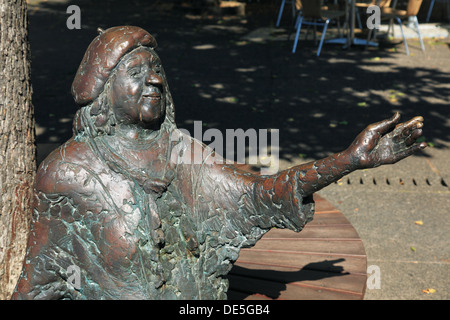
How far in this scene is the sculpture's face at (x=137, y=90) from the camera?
2.54 m

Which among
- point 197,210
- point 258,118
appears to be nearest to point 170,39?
point 258,118

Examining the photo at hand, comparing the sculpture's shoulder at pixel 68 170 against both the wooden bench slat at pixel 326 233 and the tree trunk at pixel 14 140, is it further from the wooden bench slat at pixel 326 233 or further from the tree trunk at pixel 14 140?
the wooden bench slat at pixel 326 233

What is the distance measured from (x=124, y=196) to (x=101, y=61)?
1.94ft

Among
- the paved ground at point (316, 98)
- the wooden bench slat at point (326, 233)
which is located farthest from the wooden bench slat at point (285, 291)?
the paved ground at point (316, 98)

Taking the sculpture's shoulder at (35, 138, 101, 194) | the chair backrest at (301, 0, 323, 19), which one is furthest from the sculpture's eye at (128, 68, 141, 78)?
the chair backrest at (301, 0, 323, 19)

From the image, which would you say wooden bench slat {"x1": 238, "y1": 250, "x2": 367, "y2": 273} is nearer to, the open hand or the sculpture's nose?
the open hand

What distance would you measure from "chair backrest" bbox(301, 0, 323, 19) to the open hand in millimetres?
8304

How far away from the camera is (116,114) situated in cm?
259

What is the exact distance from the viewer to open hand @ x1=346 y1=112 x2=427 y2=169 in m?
2.27

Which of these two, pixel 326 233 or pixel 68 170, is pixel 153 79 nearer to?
pixel 68 170

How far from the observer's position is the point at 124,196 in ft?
8.59

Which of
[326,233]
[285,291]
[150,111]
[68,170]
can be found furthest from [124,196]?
[326,233]

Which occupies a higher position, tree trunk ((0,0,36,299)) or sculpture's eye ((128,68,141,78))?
sculpture's eye ((128,68,141,78))

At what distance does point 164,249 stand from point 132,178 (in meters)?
0.37
